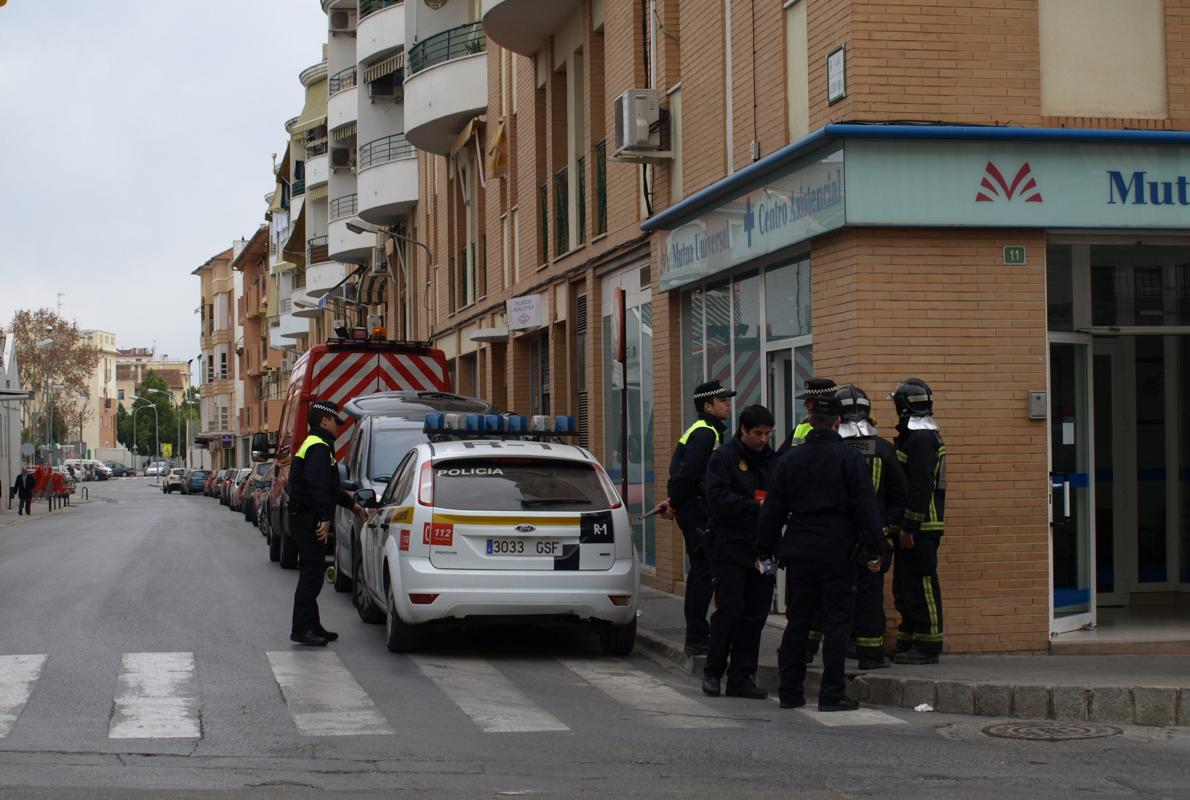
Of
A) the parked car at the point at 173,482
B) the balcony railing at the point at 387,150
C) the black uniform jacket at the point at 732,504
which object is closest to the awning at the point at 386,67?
the balcony railing at the point at 387,150

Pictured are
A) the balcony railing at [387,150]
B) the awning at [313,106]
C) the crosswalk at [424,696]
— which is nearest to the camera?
the crosswalk at [424,696]

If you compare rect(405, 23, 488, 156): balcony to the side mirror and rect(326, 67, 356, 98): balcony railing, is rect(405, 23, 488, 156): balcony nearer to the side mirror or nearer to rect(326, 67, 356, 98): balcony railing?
the side mirror

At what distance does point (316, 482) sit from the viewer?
1242cm

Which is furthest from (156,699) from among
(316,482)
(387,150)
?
(387,150)

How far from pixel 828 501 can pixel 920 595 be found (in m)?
1.80

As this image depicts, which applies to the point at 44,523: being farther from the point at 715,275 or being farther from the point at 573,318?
the point at 715,275

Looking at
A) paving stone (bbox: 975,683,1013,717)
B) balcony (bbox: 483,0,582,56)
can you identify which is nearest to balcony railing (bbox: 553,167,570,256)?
balcony (bbox: 483,0,582,56)

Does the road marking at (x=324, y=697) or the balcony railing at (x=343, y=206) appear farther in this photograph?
the balcony railing at (x=343, y=206)

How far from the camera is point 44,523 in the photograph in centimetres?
4316

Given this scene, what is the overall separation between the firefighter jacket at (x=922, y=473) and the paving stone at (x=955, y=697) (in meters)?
1.33

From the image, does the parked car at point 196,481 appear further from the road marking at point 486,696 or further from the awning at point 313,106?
the road marking at point 486,696

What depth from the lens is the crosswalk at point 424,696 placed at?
8883 mm

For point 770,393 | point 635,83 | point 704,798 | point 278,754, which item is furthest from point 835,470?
point 635,83

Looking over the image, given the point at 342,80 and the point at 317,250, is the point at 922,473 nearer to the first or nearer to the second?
the point at 342,80
